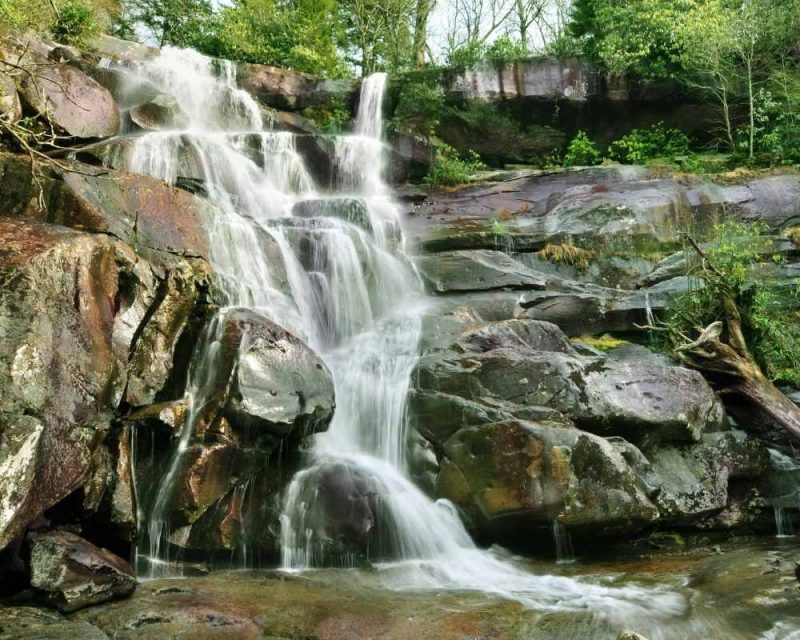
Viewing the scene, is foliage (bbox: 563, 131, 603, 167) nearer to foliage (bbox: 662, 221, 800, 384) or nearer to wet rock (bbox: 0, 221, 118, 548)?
foliage (bbox: 662, 221, 800, 384)

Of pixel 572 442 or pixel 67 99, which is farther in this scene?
pixel 67 99

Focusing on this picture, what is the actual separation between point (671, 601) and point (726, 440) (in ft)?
10.9

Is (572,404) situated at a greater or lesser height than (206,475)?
greater

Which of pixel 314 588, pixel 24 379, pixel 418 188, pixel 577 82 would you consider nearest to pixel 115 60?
pixel 418 188

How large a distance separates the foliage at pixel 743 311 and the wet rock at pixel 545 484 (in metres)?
3.50

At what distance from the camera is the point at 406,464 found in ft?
26.4

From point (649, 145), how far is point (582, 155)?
1.84 m

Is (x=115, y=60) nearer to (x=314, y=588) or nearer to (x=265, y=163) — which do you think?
(x=265, y=163)

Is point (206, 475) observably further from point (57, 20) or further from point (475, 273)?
point (57, 20)

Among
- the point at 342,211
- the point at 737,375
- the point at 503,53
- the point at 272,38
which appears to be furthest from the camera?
the point at 272,38

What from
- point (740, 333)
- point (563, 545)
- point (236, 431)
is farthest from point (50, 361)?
point (740, 333)

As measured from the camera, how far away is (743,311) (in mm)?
10125

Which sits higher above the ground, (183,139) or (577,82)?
(577,82)

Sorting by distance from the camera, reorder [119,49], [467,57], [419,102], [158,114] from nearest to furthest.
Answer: [158,114] < [119,49] < [419,102] < [467,57]
